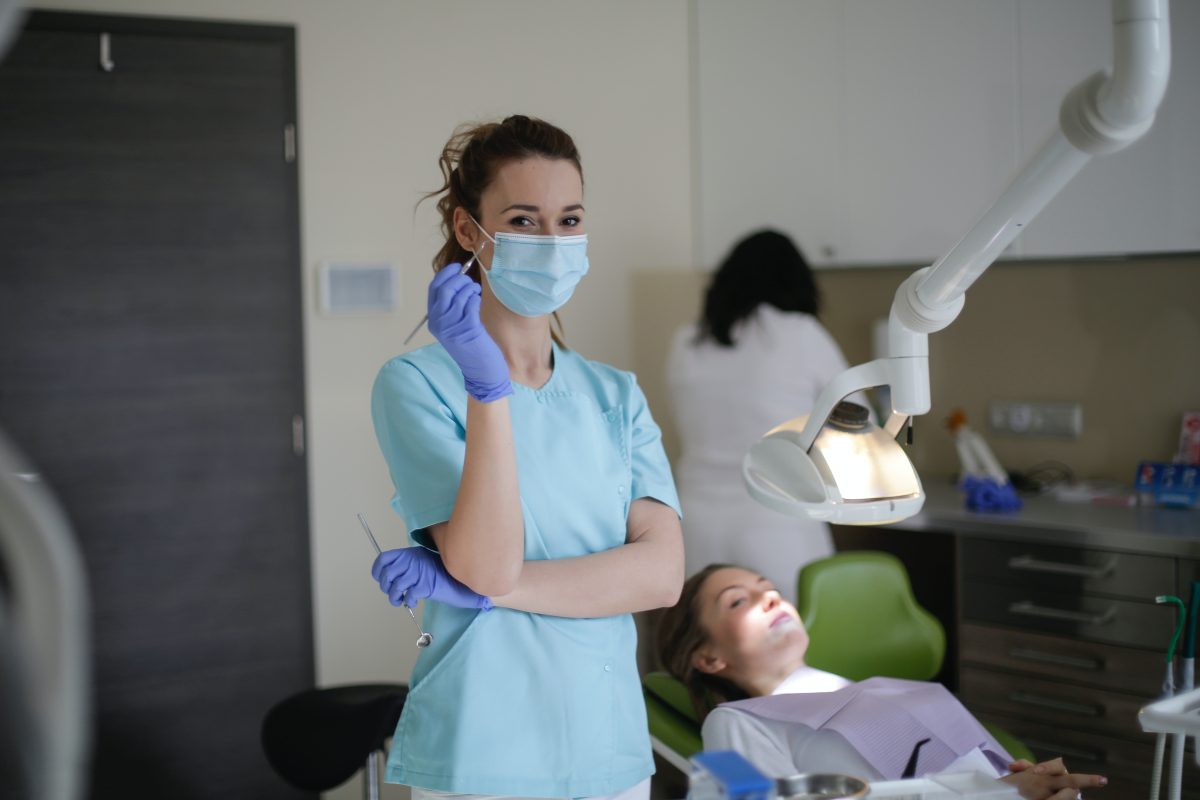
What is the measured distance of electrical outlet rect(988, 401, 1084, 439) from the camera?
3.09 metres

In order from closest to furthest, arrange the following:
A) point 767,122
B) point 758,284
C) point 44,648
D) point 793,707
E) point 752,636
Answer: point 44,648 < point 793,707 < point 752,636 < point 758,284 < point 767,122

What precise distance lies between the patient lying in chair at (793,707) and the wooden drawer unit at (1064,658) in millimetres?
769

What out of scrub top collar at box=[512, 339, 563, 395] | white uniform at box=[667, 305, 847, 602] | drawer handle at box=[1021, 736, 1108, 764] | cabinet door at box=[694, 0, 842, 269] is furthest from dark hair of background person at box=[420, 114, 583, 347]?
cabinet door at box=[694, 0, 842, 269]

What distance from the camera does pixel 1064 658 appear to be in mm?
2615

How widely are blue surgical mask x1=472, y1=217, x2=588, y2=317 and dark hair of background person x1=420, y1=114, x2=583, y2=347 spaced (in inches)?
2.9

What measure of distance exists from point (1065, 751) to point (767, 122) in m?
1.98

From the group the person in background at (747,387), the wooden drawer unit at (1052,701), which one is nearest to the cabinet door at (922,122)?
the person in background at (747,387)

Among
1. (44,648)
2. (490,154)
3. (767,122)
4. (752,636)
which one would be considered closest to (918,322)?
(490,154)

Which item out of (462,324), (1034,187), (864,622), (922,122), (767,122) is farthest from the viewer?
(767,122)

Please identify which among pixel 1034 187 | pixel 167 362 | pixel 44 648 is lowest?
pixel 44 648

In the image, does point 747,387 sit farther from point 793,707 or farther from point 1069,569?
point 793,707

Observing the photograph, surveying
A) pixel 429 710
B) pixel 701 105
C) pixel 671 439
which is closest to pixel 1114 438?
pixel 671 439

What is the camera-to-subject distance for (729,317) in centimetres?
291

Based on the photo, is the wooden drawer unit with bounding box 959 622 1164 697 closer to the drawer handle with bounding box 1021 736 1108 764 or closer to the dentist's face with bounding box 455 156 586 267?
the drawer handle with bounding box 1021 736 1108 764
